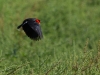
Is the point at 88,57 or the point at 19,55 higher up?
the point at 88,57

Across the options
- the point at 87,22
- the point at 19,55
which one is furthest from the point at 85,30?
the point at 19,55

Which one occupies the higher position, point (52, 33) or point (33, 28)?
point (33, 28)

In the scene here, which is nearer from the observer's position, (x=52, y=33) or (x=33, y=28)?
(x=33, y=28)

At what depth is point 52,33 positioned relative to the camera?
770 cm

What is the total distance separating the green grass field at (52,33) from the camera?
489cm

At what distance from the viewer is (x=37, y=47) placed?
622 centimetres

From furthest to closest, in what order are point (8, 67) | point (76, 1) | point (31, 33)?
1. point (76, 1)
2. point (31, 33)
3. point (8, 67)

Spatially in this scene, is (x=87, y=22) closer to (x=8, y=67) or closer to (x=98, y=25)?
(x=98, y=25)

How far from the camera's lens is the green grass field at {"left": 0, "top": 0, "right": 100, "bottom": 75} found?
193 inches

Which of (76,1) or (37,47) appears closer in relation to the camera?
(37,47)

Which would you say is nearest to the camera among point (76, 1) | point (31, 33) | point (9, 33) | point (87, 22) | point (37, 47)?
point (31, 33)

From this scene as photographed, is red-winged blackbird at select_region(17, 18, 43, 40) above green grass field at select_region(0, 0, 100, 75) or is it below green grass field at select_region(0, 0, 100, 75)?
above

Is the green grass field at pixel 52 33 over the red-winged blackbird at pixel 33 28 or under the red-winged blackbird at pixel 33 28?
under

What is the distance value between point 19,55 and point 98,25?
2.72 m
